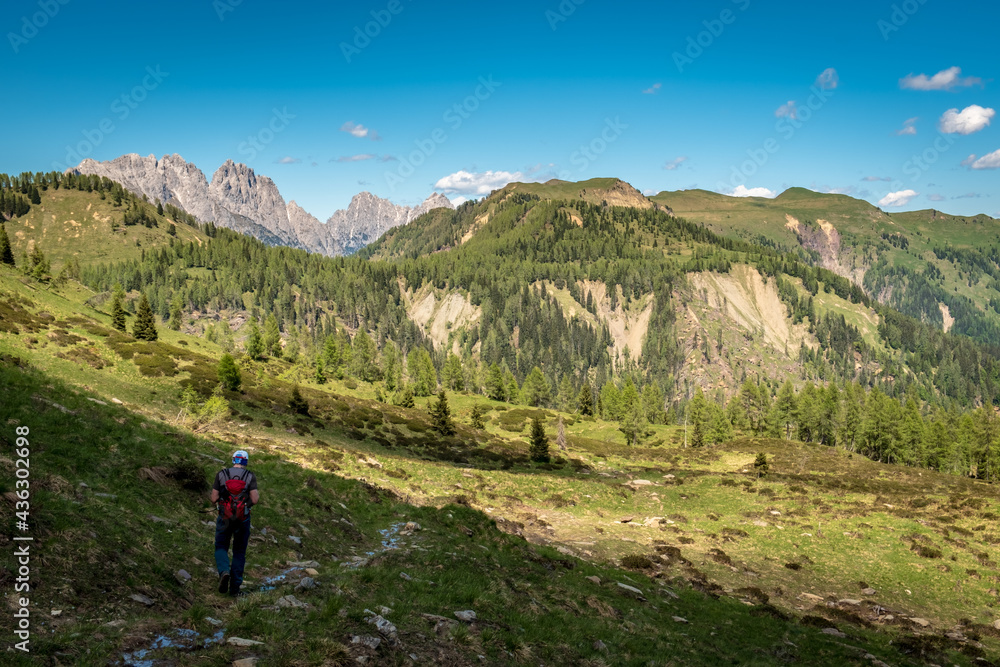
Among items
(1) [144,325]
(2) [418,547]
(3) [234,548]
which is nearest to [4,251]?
(1) [144,325]

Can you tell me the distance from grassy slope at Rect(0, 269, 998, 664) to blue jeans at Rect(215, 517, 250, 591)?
2.29 feet

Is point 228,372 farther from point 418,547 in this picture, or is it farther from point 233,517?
point 233,517

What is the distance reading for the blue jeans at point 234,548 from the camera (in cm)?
1324

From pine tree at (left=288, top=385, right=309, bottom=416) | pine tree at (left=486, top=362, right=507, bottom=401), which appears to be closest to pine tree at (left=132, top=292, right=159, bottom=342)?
pine tree at (left=288, top=385, right=309, bottom=416)

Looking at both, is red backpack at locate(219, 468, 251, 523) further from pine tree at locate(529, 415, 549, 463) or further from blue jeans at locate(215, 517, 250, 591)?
pine tree at locate(529, 415, 549, 463)

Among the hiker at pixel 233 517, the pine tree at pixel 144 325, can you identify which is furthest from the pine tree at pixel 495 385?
the hiker at pixel 233 517

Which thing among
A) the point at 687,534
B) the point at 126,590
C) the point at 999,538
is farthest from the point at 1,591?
the point at 999,538

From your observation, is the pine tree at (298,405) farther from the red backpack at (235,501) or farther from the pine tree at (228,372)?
the red backpack at (235,501)

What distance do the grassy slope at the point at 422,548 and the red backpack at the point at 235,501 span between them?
1926 mm

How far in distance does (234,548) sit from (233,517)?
2.67 ft

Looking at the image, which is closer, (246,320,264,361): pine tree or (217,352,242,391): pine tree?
(217,352,242,391): pine tree

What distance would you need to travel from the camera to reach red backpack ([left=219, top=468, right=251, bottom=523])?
43.9 ft

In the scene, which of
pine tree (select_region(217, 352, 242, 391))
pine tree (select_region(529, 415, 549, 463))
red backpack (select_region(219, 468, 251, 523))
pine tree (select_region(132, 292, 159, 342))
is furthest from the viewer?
pine tree (select_region(132, 292, 159, 342))

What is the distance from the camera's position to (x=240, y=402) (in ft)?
174
